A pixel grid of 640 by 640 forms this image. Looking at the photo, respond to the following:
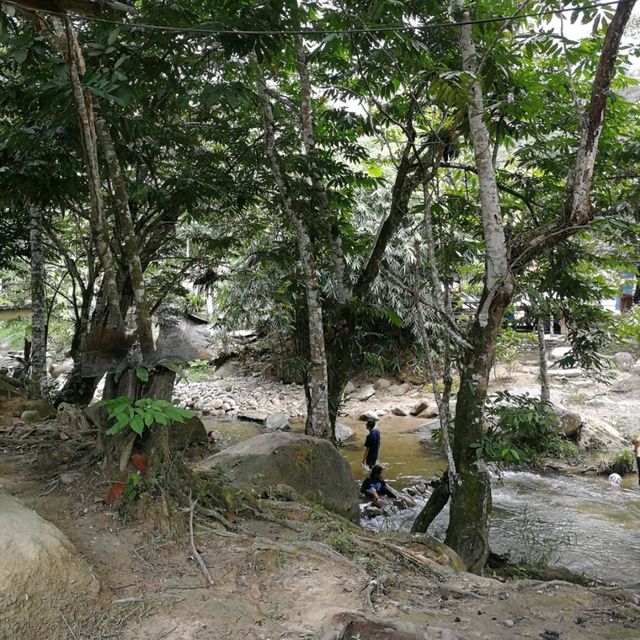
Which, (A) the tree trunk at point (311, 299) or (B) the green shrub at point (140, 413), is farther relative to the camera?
(A) the tree trunk at point (311, 299)

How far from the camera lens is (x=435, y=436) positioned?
6.57m

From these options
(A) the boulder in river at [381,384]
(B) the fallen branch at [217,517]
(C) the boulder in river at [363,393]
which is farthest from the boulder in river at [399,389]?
(B) the fallen branch at [217,517]

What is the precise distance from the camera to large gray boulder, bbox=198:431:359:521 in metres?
5.74

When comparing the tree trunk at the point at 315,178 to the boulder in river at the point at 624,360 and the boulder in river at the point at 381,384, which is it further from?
the boulder in river at the point at 624,360

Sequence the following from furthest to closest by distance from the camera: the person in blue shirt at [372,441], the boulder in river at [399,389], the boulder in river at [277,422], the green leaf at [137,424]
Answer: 1. the boulder in river at [399,389]
2. the boulder in river at [277,422]
3. the person in blue shirt at [372,441]
4. the green leaf at [137,424]

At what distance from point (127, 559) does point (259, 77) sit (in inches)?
208

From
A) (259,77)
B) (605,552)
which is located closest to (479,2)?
(259,77)

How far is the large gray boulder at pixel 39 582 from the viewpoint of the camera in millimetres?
2631

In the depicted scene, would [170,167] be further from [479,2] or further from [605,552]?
[605,552]

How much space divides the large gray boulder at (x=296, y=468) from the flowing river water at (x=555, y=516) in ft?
4.86

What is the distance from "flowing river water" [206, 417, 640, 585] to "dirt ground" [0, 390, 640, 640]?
210 centimetres

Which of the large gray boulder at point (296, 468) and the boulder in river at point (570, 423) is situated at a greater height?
the large gray boulder at point (296, 468)

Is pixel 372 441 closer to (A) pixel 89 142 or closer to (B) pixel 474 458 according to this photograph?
(B) pixel 474 458

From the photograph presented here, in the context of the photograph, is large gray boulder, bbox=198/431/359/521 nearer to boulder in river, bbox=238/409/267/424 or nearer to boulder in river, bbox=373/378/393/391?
boulder in river, bbox=238/409/267/424
